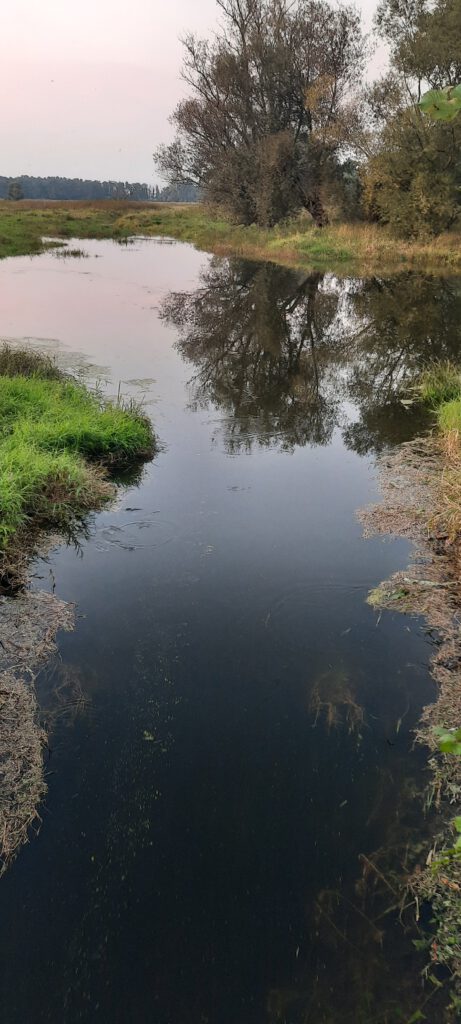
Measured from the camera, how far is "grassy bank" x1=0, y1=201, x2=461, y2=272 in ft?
81.8

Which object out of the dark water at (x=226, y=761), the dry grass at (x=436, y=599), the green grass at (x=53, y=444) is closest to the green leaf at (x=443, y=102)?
the dry grass at (x=436, y=599)

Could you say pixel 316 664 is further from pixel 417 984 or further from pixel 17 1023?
pixel 17 1023

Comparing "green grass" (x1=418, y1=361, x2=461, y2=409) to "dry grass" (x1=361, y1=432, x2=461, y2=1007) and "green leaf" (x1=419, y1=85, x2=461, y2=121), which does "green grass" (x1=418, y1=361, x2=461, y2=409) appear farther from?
"green leaf" (x1=419, y1=85, x2=461, y2=121)

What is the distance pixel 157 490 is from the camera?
6625mm

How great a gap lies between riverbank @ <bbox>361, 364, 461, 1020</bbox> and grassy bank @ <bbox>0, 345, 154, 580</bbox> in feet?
9.82

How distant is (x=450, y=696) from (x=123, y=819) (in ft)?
6.91

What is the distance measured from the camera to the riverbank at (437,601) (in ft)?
8.24

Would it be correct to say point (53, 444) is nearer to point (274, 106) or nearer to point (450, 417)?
point (450, 417)

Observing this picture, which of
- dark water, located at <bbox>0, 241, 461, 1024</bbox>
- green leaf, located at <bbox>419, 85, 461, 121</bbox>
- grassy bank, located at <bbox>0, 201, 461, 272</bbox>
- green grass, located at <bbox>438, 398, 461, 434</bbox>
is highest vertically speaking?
grassy bank, located at <bbox>0, 201, 461, 272</bbox>

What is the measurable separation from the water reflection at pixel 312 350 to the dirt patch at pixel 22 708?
4.08 metres

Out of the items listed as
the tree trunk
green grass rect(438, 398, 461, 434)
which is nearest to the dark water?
green grass rect(438, 398, 461, 434)

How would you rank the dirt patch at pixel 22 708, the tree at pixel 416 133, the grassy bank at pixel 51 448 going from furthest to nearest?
1. the tree at pixel 416 133
2. the grassy bank at pixel 51 448
3. the dirt patch at pixel 22 708

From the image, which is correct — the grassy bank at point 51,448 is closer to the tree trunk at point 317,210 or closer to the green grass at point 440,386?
the green grass at point 440,386

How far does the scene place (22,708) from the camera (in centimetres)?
360
